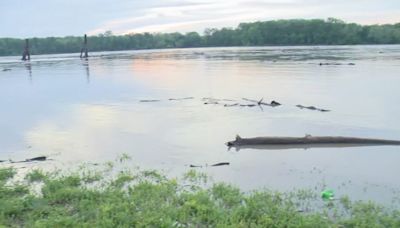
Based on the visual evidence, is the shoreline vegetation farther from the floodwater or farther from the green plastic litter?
the green plastic litter

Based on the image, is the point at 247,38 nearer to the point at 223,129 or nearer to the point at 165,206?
the point at 223,129

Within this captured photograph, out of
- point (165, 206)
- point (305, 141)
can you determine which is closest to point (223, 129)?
point (305, 141)

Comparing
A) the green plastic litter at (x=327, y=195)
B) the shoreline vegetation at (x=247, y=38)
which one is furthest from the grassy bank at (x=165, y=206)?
the shoreline vegetation at (x=247, y=38)

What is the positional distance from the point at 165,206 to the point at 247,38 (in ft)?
427

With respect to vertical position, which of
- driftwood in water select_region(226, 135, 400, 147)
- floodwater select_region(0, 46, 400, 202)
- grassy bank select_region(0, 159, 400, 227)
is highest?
grassy bank select_region(0, 159, 400, 227)

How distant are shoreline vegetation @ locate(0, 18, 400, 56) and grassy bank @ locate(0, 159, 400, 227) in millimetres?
107075

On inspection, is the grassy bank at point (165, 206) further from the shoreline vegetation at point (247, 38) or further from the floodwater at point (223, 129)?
the shoreline vegetation at point (247, 38)

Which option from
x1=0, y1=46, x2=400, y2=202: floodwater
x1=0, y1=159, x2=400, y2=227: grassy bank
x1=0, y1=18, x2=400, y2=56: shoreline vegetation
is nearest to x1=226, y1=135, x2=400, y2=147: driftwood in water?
x1=0, y1=46, x2=400, y2=202: floodwater

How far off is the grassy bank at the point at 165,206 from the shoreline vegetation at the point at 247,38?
107 m

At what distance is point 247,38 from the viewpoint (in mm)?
133625

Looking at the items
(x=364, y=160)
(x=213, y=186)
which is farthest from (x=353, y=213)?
(x=364, y=160)

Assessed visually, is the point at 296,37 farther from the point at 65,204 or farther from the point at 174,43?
the point at 65,204

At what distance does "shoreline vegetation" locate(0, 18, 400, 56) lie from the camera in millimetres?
113188

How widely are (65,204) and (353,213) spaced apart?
3.85 metres
